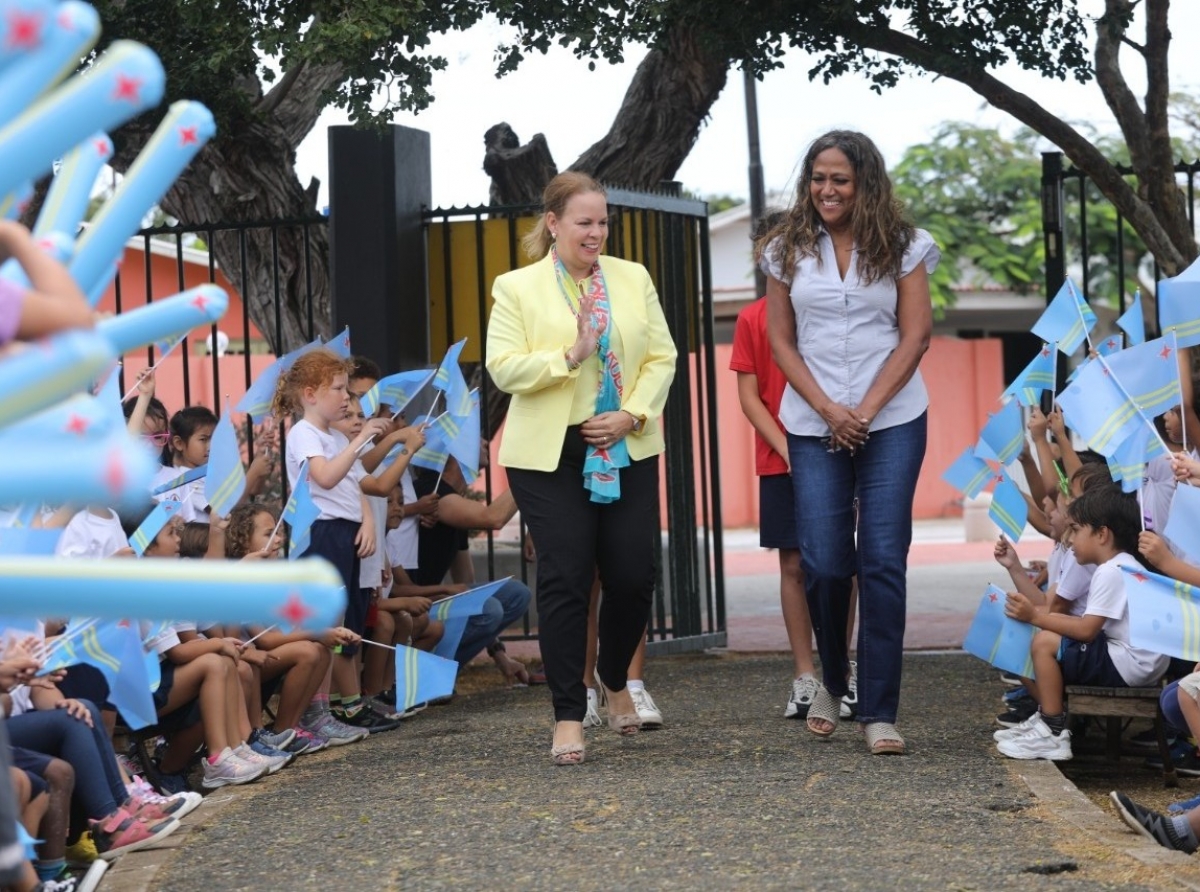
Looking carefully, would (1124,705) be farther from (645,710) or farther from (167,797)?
(167,797)

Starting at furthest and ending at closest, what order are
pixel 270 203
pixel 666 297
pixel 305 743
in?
pixel 270 203, pixel 666 297, pixel 305 743

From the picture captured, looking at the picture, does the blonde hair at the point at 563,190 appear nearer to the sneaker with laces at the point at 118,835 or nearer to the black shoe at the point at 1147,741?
the sneaker with laces at the point at 118,835

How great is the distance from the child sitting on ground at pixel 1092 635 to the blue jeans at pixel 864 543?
567mm

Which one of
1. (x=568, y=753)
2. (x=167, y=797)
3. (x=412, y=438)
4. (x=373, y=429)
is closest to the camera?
(x=167, y=797)

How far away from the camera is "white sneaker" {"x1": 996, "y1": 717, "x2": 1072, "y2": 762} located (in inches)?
236

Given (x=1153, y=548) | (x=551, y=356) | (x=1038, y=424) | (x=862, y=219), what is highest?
(x=862, y=219)

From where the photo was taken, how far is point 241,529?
657cm

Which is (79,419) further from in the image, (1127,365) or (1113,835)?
(1127,365)

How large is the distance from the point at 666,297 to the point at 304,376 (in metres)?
2.61

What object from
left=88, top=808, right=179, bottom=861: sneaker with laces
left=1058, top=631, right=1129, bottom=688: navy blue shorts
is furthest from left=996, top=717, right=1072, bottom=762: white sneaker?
left=88, top=808, right=179, bottom=861: sneaker with laces

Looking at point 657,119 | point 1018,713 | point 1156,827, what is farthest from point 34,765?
point 657,119

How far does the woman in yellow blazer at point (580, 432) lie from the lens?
5914mm

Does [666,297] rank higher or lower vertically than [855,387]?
higher

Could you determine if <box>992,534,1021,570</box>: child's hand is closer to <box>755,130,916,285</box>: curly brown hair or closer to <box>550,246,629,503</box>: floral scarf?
<box>755,130,916,285</box>: curly brown hair
